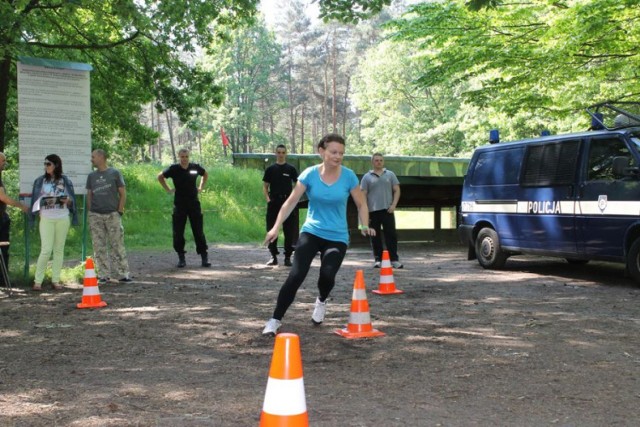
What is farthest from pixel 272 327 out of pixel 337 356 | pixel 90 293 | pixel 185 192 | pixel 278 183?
pixel 185 192

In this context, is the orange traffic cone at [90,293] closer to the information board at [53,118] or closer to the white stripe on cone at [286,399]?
the information board at [53,118]

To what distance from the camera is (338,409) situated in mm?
4023

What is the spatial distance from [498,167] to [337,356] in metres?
6.88

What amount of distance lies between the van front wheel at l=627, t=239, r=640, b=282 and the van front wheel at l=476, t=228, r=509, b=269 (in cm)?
269

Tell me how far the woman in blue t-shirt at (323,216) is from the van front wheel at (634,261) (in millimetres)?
4501

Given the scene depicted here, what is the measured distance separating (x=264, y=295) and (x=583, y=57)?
8982 mm

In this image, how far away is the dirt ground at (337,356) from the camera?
400 centimetres

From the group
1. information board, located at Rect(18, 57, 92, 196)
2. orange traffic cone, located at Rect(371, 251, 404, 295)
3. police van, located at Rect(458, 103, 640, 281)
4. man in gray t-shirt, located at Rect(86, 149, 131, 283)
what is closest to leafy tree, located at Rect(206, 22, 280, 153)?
police van, located at Rect(458, 103, 640, 281)

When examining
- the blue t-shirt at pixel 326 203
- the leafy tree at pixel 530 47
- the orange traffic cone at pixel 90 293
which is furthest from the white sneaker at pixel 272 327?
the leafy tree at pixel 530 47

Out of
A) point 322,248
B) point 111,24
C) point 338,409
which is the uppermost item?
point 111,24

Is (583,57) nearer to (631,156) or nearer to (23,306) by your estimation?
(631,156)

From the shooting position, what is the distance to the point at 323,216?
240 inches

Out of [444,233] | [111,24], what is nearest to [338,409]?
[111,24]

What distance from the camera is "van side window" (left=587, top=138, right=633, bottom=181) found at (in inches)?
364
